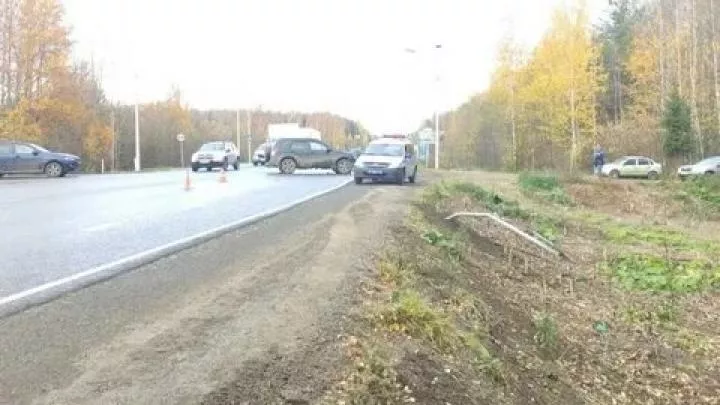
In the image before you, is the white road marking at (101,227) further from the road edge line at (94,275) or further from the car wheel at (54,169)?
the car wheel at (54,169)

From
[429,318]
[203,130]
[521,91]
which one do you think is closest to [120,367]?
[429,318]

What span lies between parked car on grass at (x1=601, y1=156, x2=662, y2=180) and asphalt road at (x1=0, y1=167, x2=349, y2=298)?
31.2m

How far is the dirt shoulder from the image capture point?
15.1 ft

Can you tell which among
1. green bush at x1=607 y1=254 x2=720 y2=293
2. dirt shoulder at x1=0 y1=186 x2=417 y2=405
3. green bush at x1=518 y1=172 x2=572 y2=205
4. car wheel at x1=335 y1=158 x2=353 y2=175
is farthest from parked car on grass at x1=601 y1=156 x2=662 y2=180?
dirt shoulder at x1=0 y1=186 x2=417 y2=405

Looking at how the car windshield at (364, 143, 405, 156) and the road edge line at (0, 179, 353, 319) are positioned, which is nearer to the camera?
the road edge line at (0, 179, 353, 319)

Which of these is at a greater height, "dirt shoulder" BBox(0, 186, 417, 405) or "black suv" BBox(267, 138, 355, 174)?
"black suv" BBox(267, 138, 355, 174)

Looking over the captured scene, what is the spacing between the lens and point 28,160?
1276 inches

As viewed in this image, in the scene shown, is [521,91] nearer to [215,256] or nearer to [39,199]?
[39,199]

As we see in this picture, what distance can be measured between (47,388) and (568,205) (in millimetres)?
23742

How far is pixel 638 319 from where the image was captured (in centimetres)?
1096

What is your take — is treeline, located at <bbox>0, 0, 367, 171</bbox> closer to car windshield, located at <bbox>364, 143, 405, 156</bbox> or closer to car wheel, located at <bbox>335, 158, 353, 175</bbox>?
car wheel, located at <bbox>335, 158, 353, 175</bbox>

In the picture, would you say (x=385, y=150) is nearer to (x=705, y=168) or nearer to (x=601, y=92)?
(x=705, y=168)

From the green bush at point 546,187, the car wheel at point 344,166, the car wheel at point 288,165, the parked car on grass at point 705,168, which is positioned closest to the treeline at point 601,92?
the parked car on grass at point 705,168

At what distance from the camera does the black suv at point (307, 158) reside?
114 ft
